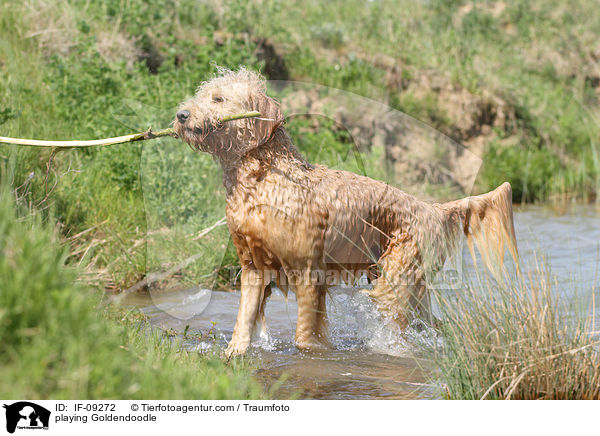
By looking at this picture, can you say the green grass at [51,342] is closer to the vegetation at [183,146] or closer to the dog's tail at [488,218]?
the vegetation at [183,146]

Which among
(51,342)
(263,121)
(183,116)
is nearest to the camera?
(51,342)

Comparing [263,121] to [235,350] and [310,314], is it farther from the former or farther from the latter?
[235,350]

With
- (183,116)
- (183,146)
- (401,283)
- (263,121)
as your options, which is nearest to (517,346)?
(401,283)

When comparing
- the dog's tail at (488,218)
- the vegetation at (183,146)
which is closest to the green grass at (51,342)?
the vegetation at (183,146)

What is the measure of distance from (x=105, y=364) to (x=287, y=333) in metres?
3.19

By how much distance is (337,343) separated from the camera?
5.67 m

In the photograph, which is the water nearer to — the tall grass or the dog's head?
the tall grass

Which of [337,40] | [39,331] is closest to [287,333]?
[39,331]

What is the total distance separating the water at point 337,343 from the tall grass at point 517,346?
0.22m

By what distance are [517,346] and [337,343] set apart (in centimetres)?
215

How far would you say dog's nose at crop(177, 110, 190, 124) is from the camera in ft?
15.4

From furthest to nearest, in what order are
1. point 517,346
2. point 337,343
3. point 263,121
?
1. point 337,343
2. point 263,121
3. point 517,346
